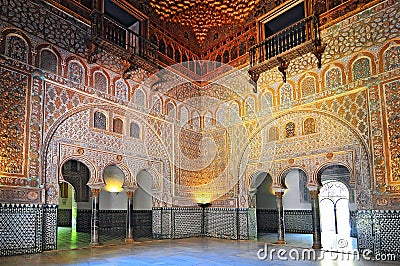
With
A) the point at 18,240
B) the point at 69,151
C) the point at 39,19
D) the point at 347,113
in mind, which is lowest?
the point at 18,240

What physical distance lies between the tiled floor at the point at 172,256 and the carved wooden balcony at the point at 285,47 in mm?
4835

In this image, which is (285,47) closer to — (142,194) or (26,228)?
(142,194)

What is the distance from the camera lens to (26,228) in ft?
21.7

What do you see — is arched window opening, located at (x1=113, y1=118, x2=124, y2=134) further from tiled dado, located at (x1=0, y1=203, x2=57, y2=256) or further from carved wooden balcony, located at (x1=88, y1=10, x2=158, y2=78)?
tiled dado, located at (x1=0, y1=203, x2=57, y2=256)

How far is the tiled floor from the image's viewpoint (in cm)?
611

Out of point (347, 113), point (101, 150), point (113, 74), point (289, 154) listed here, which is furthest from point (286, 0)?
point (101, 150)

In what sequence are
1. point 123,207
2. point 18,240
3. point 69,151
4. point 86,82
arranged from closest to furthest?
1. point 18,240
2. point 69,151
3. point 86,82
4. point 123,207

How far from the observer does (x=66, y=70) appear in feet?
26.0

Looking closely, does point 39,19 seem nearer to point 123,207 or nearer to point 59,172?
point 59,172

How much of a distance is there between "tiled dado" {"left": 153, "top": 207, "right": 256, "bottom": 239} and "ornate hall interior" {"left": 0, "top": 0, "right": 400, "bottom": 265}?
0.04 metres

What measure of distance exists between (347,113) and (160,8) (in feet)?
21.2

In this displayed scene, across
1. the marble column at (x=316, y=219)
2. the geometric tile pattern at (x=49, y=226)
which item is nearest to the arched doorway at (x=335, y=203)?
the marble column at (x=316, y=219)

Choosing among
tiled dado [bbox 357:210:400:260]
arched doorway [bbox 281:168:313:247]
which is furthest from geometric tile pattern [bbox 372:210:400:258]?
arched doorway [bbox 281:168:313:247]

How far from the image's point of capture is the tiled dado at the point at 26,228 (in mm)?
6310
